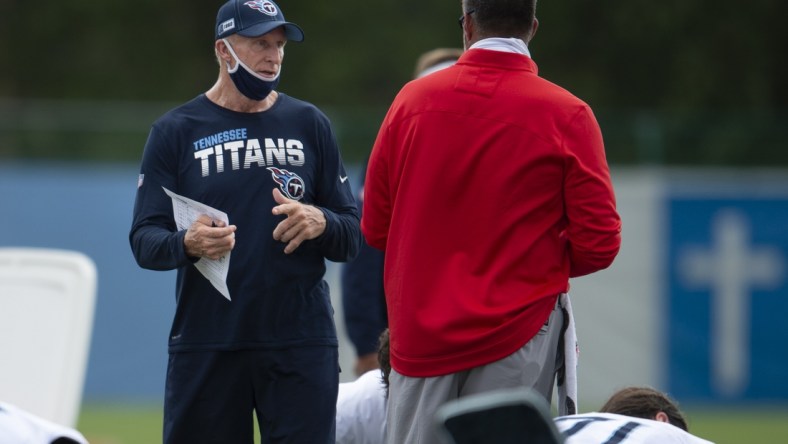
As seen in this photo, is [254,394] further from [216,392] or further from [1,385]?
[1,385]

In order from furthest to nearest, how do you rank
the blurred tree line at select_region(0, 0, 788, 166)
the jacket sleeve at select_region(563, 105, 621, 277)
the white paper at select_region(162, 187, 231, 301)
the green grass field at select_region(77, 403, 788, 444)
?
the blurred tree line at select_region(0, 0, 788, 166) → the green grass field at select_region(77, 403, 788, 444) → the white paper at select_region(162, 187, 231, 301) → the jacket sleeve at select_region(563, 105, 621, 277)

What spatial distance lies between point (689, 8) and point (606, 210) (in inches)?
622

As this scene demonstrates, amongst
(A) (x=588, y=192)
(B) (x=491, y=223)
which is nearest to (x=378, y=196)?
(B) (x=491, y=223)

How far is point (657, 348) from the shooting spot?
11.5m

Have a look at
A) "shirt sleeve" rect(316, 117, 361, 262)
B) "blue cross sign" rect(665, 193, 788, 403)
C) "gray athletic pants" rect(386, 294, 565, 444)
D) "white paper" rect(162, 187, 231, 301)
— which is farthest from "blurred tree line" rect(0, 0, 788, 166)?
"gray athletic pants" rect(386, 294, 565, 444)

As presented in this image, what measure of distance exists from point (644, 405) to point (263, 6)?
183 cm

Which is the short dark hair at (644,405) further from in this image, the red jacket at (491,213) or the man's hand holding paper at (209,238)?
the man's hand holding paper at (209,238)

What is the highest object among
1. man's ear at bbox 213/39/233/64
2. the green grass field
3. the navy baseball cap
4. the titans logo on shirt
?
the navy baseball cap

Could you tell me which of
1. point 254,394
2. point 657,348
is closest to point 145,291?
point 657,348

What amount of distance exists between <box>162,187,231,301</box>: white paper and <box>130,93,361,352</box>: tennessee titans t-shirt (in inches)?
2.3

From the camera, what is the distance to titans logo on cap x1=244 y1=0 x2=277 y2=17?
427 cm

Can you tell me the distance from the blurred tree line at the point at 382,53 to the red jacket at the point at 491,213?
45.3 feet

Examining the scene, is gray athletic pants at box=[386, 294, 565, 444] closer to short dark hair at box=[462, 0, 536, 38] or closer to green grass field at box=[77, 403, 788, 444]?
short dark hair at box=[462, 0, 536, 38]

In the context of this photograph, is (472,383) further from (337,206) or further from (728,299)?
(728,299)
